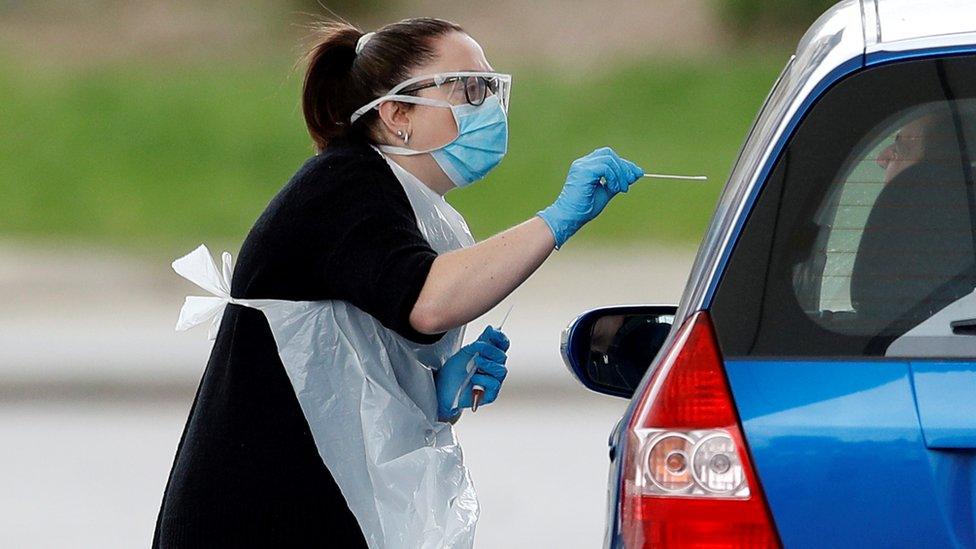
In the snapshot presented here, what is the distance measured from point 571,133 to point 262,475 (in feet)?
48.4

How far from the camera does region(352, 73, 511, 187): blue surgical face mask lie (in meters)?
2.76

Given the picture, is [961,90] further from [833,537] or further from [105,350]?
[105,350]

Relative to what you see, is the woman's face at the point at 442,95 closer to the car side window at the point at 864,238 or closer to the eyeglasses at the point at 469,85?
the eyeglasses at the point at 469,85

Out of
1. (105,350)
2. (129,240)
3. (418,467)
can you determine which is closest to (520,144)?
(129,240)

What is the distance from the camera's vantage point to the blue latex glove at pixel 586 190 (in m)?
2.56

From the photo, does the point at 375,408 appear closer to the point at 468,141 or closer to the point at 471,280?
the point at 471,280

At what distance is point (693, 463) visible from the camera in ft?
5.87

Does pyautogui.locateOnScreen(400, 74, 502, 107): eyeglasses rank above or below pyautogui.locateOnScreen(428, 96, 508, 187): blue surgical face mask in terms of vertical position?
above

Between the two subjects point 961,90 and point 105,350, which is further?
point 105,350

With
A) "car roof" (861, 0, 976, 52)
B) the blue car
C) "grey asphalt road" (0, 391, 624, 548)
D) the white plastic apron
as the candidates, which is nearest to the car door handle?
the blue car

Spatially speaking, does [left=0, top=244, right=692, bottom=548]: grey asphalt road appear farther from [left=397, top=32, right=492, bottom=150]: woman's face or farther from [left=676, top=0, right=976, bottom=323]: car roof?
[left=676, top=0, right=976, bottom=323]: car roof

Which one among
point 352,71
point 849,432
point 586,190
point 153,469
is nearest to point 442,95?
point 352,71

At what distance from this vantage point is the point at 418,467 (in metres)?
2.62

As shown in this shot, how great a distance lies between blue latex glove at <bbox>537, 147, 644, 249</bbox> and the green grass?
13421 millimetres
